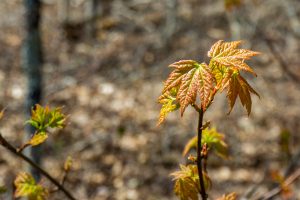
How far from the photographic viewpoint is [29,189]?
72.0 inches

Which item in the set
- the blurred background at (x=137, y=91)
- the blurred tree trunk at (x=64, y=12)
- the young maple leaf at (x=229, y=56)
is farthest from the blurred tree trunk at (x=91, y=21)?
the young maple leaf at (x=229, y=56)

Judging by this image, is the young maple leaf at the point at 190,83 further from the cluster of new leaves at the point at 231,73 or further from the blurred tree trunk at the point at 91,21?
the blurred tree trunk at the point at 91,21

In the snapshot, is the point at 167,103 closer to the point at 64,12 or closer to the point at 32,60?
the point at 32,60

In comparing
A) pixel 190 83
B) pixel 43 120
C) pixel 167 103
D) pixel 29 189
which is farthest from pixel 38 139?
pixel 190 83

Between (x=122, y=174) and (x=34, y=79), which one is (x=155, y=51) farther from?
(x=34, y=79)

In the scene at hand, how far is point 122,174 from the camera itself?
6016 millimetres

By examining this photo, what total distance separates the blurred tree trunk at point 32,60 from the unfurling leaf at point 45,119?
1.67m

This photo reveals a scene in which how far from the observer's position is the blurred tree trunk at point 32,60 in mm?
3293

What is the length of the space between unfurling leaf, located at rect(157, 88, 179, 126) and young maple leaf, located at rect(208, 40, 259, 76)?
17cm

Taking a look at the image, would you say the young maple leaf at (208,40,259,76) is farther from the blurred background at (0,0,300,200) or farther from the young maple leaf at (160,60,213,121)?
the blurred background at (0,0,300,200)

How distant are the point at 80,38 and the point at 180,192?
9.22 meters

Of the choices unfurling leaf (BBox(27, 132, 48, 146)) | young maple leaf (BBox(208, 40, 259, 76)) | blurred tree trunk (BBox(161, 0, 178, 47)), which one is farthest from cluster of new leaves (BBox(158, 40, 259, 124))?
blurred tree trunk (BBox(161, 0, 178, 47))

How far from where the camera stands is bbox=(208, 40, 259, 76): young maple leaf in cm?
130

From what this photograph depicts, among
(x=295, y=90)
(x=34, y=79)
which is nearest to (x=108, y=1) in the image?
(x=295, y=90)
